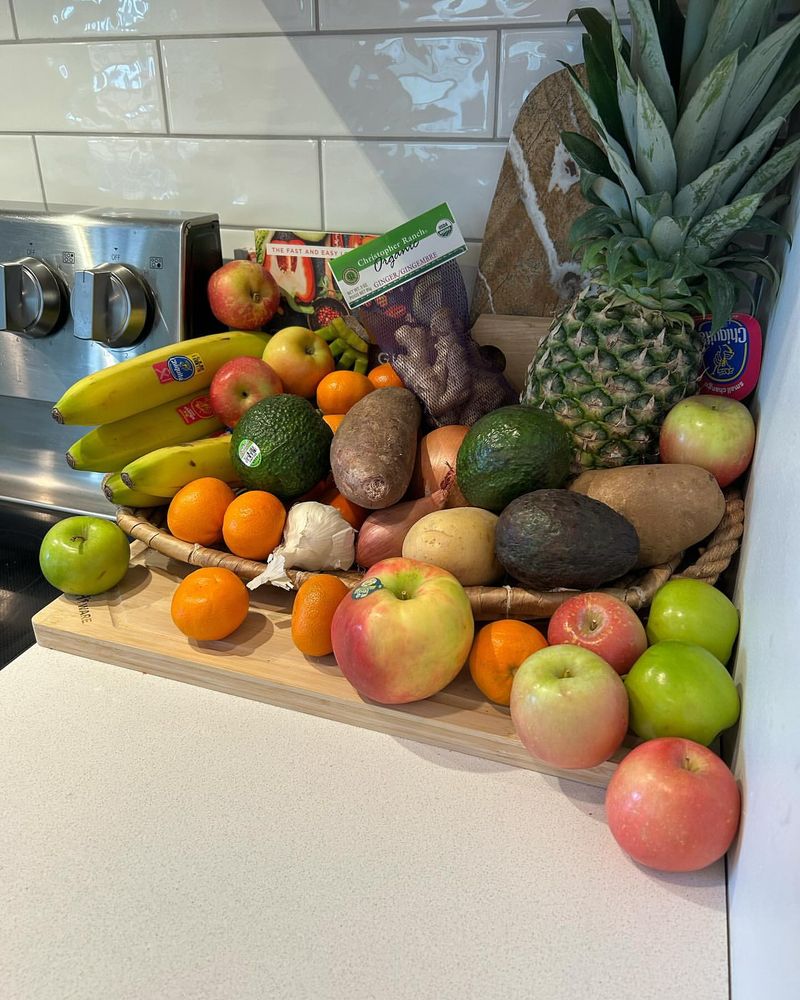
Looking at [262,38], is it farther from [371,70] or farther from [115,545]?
[115,545]

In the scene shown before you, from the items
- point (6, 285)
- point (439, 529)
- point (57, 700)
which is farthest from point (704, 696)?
point (6, 285)

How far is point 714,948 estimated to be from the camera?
1.50 ft

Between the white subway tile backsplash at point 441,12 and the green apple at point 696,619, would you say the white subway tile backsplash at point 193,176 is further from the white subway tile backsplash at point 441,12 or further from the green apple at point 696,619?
the green apple at point 696,619

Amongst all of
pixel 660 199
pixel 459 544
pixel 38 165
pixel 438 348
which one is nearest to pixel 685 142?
pixel 660 199

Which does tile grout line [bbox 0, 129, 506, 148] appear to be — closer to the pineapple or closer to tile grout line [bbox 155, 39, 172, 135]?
tile grout line [bbox 155, 39, 172, 135]

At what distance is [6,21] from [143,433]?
28.6 inches

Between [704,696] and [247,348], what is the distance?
0.76m

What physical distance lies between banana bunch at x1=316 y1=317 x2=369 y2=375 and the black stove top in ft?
1.53

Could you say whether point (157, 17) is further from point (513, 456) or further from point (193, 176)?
point (513, 456)

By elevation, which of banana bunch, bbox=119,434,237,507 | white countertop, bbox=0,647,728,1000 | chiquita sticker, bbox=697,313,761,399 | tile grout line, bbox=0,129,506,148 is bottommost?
white countertop, bbox=0,647,728,1000

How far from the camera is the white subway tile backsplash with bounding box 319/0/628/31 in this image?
0.85 metres

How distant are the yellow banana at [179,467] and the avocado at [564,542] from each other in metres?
0.39

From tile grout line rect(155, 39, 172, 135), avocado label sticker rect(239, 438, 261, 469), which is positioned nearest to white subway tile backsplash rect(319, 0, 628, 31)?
tile grout line rect(155, 39, 172, 135)

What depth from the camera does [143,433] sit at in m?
0.94
